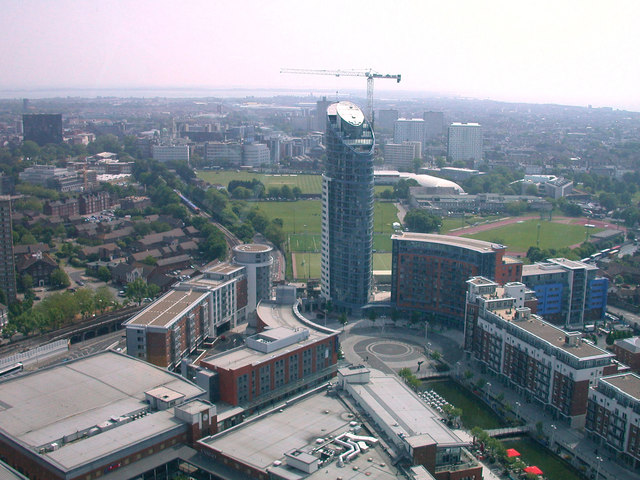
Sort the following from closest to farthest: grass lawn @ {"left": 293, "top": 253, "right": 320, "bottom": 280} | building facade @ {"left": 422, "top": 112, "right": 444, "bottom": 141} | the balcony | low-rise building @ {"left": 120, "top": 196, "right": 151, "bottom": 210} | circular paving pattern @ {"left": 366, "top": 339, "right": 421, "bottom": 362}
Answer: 1. the balcony
2. circular paving pattern @ {"left": 366, "top": 339, "right": 421, "bottom": 362}
3. grass lawn @ {"left": 293, "top": 253, "right": 320, "bottom": 280}
4. low-rise building @ {"left": 120, "top": 196, "right": 151, "bottom": 210}
5. building facade @ {"left": 422, "top": 112, "right": 444, "bottom": 141}

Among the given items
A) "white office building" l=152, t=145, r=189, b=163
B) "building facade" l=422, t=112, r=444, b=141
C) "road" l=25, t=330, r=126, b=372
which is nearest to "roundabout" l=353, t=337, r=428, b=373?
"road" l=25, t=330, r=126, b=372

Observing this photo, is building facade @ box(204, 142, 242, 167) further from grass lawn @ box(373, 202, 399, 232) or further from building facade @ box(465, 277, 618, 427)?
building facade @ box(465, 277, 618, 427)

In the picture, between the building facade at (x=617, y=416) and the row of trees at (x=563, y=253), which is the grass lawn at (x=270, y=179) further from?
the building facade at (x=617, y=416)

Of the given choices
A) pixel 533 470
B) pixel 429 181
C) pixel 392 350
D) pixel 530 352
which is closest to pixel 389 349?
pixel 392 350

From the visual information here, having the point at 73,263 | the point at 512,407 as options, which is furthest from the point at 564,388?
the point at 73,263

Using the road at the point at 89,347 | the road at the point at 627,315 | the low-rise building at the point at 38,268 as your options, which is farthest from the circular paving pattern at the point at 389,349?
the low-rise building at the point at 38,268

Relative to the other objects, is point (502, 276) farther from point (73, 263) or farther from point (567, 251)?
point (73, 263)

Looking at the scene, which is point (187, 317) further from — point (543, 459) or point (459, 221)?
point (459, 221)
